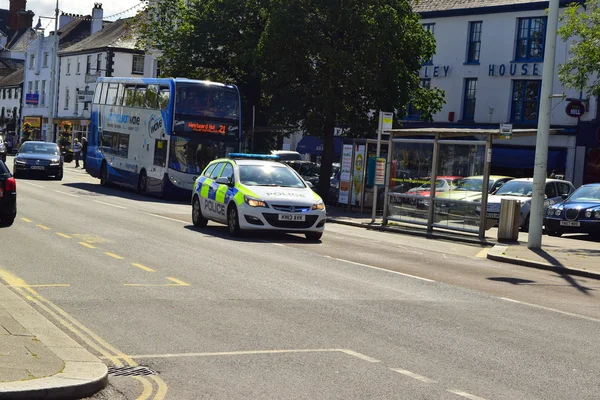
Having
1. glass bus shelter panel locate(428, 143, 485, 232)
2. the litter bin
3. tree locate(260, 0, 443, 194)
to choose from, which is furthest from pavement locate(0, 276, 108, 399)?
tree locate(260, 0, 443, 194)

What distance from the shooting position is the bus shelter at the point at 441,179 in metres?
22.9

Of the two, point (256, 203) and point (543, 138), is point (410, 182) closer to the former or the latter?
point (543, 138)

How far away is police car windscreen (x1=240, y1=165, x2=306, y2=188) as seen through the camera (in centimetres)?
2024

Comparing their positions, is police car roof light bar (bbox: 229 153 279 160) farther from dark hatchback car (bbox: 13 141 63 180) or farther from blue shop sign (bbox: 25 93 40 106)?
blue shop sign (bbox: 25 93 40 106)

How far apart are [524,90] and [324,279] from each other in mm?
33137

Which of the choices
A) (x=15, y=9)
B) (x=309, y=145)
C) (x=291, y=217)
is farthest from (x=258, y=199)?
(x=15, y=9)

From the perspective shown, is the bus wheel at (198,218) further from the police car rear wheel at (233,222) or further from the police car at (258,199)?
the police car rear wheel at (233,222)

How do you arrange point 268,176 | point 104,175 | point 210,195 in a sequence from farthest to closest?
1. point 104,175
2. point 210,195
3. point 268,176

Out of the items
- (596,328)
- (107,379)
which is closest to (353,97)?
(596,328)

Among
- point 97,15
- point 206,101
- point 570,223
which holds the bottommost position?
point 570,223

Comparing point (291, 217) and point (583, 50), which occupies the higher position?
point (583, 50)

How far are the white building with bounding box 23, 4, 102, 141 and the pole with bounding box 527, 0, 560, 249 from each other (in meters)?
74.9

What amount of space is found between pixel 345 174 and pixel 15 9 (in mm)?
105072

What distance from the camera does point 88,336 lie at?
28.0 feet
